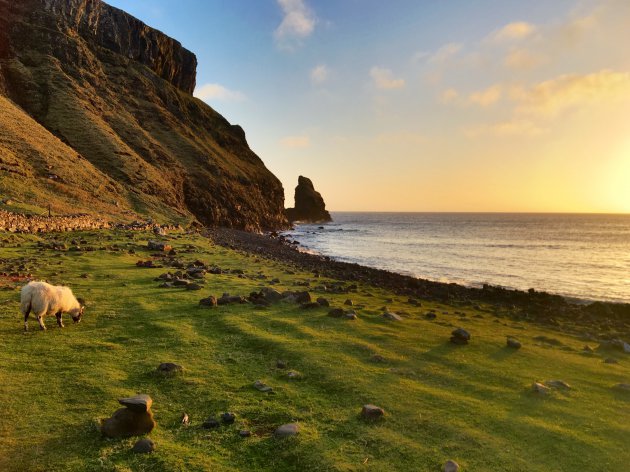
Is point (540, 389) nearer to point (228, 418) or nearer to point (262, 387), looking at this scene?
point (262, 387)

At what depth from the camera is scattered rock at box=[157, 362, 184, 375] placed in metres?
9.59

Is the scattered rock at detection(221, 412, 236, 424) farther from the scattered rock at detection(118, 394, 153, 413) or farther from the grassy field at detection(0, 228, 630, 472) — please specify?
the scattered rock at detection(118, 394, 153, 413)

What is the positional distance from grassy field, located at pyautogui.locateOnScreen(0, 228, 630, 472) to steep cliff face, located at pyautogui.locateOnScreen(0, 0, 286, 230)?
38062 millimetres

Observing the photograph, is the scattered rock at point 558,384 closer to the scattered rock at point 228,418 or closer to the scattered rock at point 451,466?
the scattered rock at point 451,466

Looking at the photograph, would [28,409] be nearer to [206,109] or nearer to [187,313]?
[187,313]

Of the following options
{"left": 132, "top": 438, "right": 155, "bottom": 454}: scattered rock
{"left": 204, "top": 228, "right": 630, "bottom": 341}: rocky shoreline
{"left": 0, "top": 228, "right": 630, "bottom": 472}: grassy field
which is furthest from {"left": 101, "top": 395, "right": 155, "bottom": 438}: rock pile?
{"left": 204, "top": 228, "right": 630, "bottom": 341}: rocky shoreline

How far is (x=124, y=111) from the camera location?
3863 inches

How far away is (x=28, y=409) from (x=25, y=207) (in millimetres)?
35484

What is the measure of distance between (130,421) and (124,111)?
10630cm

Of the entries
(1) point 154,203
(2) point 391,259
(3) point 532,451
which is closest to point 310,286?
(3) point 532,451

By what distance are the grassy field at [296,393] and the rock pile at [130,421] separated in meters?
0.18

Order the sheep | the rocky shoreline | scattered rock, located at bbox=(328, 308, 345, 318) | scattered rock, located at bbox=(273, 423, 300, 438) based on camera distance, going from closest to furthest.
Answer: scattered rock, located at bbox=(273, 423, 300, 438) < the sheep < scattered rock, located at bbox=(328, 308, 345, 318) < the rocky shoreline

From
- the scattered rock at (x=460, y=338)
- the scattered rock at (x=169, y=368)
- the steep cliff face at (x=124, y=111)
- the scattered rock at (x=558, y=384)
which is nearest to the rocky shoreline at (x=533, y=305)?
the scattered rock at (x=460, y=338)

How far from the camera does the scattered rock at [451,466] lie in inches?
259
